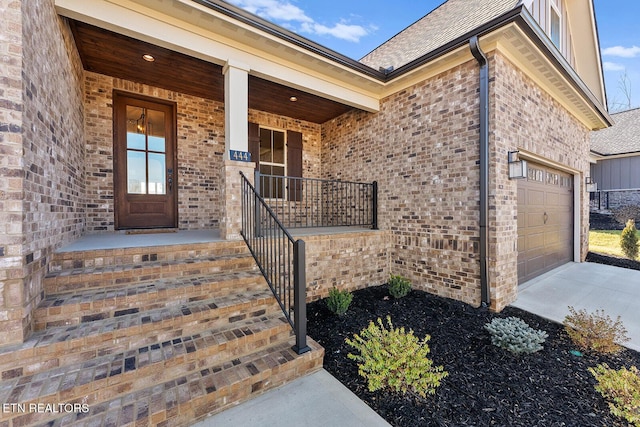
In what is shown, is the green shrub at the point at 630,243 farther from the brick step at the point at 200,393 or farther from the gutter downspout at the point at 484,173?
the brick step at the point at 200,393

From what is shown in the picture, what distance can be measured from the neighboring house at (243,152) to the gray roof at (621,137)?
7428 millimetres

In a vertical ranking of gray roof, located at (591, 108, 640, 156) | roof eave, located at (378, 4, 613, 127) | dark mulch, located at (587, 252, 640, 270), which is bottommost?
dark mulch, located at (587, 252, 640, 270)

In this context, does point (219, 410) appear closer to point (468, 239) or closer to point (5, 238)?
point (5, 238)

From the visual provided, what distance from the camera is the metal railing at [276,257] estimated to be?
2312 mm

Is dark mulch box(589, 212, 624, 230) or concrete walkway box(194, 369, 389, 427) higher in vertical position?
dark mulch box(589, 212, 624, 230)

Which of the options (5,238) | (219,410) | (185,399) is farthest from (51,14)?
(219,410)

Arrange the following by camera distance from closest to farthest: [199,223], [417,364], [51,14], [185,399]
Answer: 1. [185,399]
2. [417,364]
3. [51,14]
4. [199,223]

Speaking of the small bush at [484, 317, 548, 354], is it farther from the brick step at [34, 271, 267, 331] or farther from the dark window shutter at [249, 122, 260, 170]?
the dark window shutter at [249, 122, 260, 170]

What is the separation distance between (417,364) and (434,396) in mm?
295

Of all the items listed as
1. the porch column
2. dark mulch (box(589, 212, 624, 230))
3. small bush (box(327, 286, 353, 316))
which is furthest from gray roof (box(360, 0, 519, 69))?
dark mulch (box(589, 212, 624, 230))

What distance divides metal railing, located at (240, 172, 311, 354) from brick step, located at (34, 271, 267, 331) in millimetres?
303

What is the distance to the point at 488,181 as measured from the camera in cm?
359

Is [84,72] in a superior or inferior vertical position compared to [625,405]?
superior

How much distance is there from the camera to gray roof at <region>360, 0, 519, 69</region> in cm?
406
